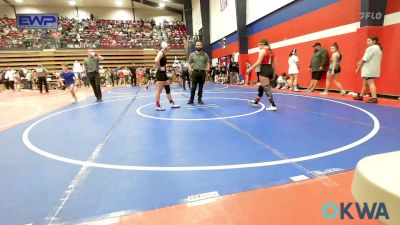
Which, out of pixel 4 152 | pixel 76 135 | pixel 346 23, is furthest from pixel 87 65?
pixel 346 23

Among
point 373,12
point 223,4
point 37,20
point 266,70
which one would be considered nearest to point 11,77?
point 37,20

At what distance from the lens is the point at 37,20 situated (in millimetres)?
22938

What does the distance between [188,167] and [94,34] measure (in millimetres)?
31114

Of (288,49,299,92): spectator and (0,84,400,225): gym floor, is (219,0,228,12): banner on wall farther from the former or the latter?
(0,84,400,225): gym floor

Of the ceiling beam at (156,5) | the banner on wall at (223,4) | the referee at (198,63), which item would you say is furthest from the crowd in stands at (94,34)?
the referee at (198,63)

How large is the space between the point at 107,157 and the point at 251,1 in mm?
16281

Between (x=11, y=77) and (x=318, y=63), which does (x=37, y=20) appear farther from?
(x=318, y=63)

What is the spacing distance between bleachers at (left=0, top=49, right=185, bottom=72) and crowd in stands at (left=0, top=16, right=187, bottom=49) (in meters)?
0.62

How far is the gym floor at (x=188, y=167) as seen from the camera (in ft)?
7.24

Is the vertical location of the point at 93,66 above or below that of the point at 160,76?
above

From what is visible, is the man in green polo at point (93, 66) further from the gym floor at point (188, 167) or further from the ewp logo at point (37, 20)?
the ewp logo at point (37, 20)

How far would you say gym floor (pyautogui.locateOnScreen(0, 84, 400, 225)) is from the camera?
2207 mm

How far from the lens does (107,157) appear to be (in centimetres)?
359

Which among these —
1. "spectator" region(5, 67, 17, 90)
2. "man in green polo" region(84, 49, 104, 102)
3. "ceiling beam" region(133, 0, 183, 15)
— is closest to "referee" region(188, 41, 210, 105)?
"man in green polo" region(84, 49, 104, 102)
